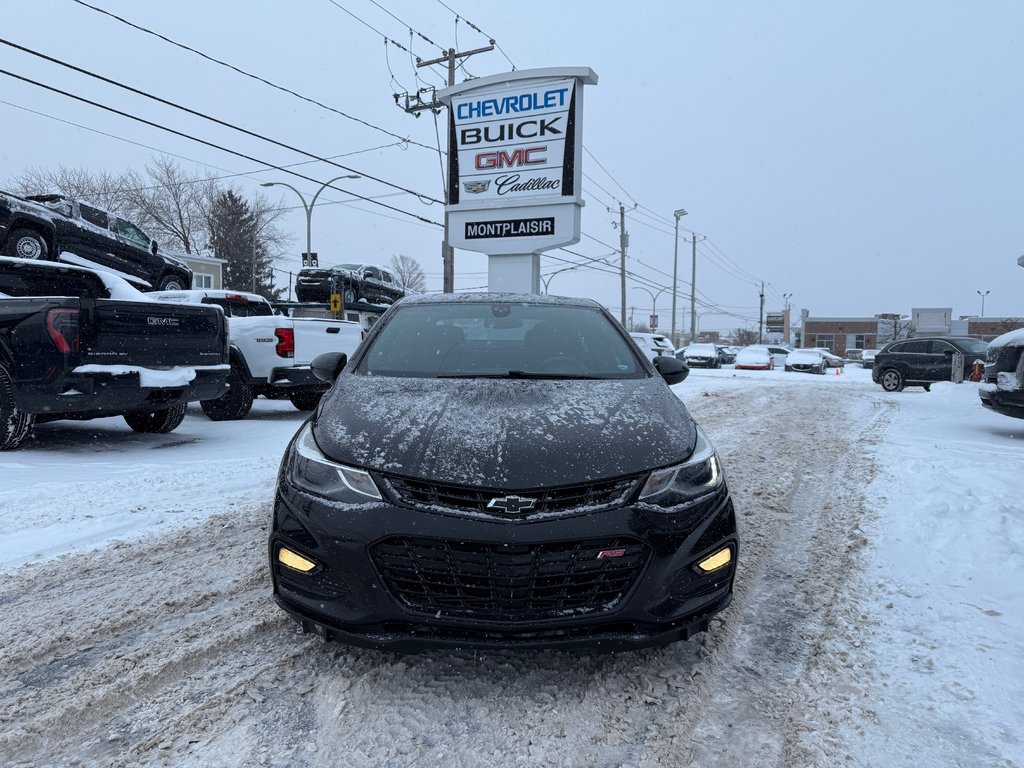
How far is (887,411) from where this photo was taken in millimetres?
12477

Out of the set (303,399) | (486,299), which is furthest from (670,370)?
(303,399)

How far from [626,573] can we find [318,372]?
2.36 metres

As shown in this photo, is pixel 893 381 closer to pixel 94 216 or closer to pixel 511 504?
pixel 511 504

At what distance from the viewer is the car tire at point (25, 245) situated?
10.6 m

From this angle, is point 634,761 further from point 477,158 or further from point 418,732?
point 477,158

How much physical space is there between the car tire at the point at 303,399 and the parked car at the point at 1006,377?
30.3 feet

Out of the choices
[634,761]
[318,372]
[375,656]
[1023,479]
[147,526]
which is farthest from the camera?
[1023,479]

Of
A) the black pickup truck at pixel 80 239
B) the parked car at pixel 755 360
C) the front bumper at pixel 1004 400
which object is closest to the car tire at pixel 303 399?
the black pickup truck at pixel 80 239

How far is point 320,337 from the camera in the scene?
373 inches

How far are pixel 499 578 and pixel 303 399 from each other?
8684 mm

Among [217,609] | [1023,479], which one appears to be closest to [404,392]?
[217,609]

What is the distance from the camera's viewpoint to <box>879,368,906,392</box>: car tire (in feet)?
Answer: 61.0

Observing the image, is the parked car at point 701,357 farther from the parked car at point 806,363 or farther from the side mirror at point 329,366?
the side mirror at point 329,366

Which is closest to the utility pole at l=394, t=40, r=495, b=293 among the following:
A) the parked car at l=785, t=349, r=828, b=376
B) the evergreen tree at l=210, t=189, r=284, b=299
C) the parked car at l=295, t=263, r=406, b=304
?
the parked car at l=295, t=263, r=406, b=304
